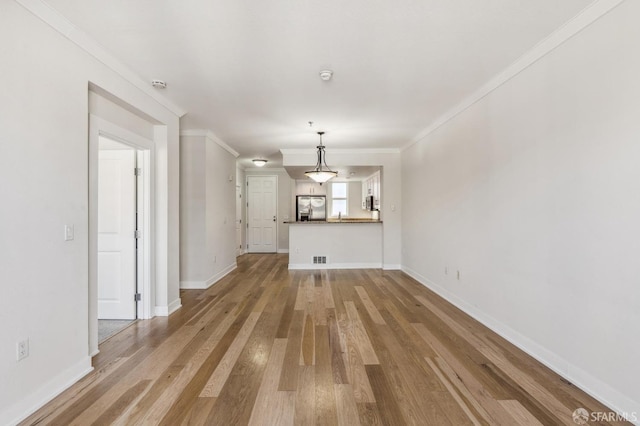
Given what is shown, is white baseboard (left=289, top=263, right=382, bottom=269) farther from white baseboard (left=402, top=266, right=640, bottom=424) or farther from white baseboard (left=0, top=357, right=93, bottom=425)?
white baseboard (left=0, top=357, right=93, bottom=425)

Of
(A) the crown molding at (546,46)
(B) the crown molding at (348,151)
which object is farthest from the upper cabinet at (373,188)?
(A) the crown molding at (546,46)

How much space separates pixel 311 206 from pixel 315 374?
6.80 metres

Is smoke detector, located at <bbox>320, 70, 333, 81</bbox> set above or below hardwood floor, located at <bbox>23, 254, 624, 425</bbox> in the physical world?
above

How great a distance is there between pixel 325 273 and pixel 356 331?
9.62ft

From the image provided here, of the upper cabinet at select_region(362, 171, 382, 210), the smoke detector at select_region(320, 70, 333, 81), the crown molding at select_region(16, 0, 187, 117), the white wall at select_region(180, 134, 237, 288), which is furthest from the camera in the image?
the upper cabinet at select_region(362, 171, 382, 210)

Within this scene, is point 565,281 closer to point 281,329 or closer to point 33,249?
point 281,329

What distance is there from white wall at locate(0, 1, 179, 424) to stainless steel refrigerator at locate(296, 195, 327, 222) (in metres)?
6.55

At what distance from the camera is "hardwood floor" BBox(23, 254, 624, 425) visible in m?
1.77

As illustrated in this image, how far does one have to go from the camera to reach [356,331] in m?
3.00

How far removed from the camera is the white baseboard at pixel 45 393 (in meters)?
1.68

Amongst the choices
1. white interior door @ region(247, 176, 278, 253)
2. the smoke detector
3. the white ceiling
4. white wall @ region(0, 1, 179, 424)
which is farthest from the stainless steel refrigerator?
white wall @ region(0, 1, 179, 424)

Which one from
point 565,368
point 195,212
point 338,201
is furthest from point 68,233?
point 338,201

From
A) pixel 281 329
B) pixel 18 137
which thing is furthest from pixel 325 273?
Answer: pixel 18 137

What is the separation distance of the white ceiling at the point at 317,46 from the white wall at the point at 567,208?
0.34 meters
